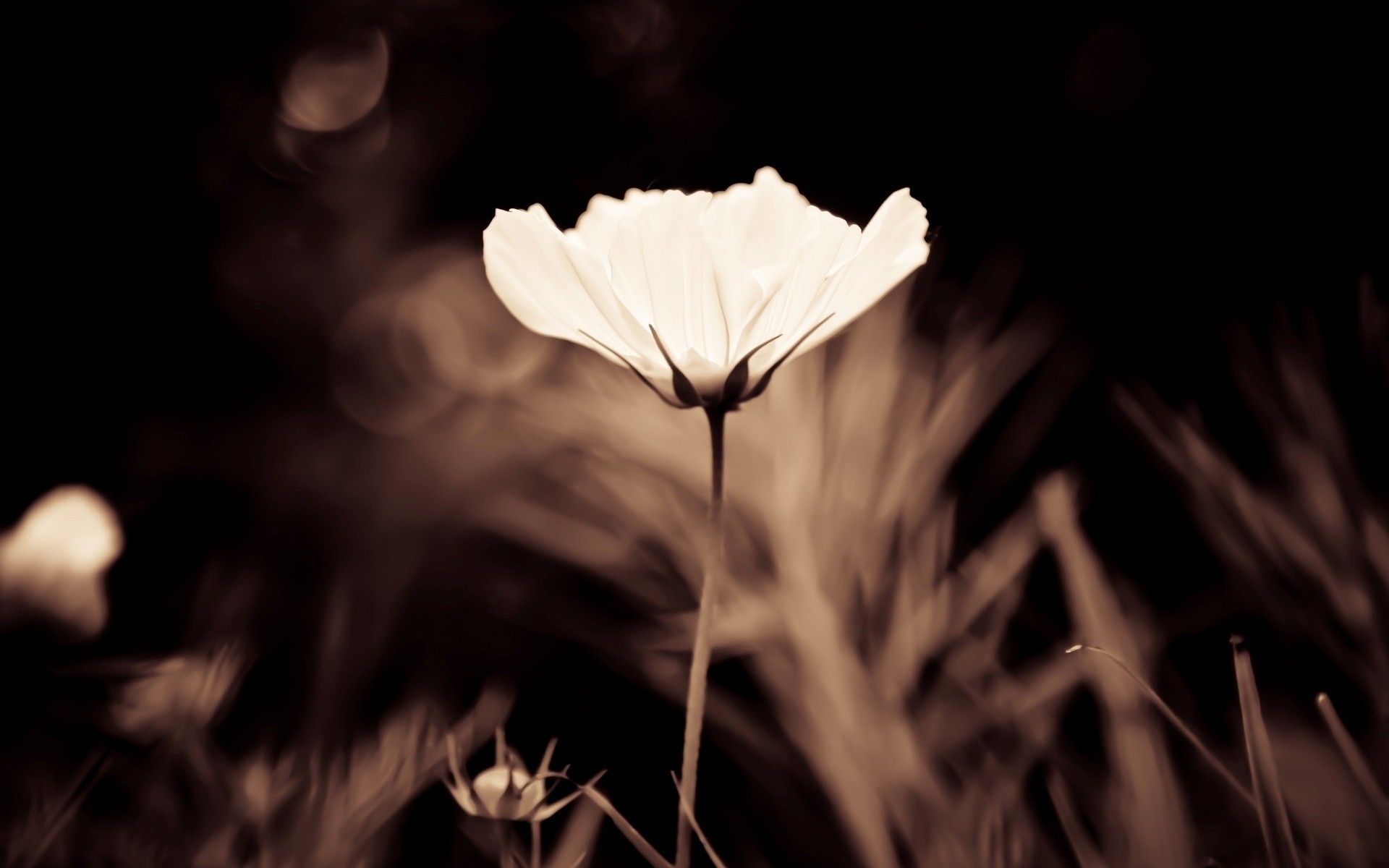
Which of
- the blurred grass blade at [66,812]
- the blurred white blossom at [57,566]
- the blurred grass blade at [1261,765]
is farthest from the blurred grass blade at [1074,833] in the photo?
the blurred white blossom at [57,566]

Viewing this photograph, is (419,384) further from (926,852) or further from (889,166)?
(926,852)

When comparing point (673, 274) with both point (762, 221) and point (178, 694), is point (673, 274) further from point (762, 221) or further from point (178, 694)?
point (178, 694)

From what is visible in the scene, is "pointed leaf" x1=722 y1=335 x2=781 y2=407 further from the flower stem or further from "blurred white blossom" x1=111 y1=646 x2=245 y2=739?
"blurred white blossom" x1=111 y1=646 x2=245 y2=739

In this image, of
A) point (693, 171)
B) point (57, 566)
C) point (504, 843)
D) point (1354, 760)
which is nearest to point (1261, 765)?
point (1354, 760)

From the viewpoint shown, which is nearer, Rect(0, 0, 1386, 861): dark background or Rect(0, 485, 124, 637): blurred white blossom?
Rect(0, 485, 124, 637): blurred white blossom

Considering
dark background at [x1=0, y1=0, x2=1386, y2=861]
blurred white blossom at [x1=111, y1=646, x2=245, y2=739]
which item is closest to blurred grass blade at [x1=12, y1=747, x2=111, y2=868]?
blurred white blossom at [x1=111, y1=646, x2=245, y2=739]

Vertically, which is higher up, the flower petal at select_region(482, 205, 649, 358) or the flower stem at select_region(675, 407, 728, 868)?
the flower petal at select_region(482, 205, 649, 358)

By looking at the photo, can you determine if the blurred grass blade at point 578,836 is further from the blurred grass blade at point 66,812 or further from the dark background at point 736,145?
the dark background at point 736,145
